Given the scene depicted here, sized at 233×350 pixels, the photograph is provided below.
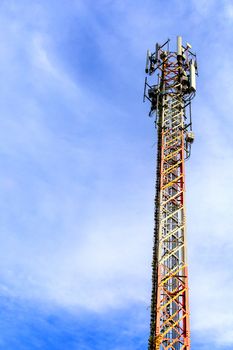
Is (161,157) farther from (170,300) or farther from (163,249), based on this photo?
(170,300)

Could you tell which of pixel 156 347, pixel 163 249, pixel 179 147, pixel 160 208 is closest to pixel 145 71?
pixel 179 147

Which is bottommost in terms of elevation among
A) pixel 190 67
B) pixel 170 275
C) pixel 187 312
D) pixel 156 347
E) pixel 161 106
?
pixel 156 347

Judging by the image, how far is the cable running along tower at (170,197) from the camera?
1299 inches

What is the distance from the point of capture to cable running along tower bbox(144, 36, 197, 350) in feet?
108

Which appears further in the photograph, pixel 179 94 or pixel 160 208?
pixel 179 94

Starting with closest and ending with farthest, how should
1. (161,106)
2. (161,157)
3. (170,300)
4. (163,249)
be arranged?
(170,300)
(163,249)
(161,157)
(161,106)

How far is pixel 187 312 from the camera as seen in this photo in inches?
1315

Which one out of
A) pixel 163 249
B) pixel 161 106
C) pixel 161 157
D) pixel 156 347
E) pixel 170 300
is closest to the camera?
pixel 156 347

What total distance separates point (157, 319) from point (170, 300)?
1.79 metres

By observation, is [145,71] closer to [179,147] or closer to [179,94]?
[179,94]

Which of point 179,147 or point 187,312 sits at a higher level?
point 179,147

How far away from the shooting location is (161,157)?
40500mm

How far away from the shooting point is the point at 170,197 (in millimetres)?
38812

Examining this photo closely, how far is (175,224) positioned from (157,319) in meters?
8.01
